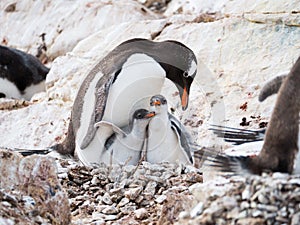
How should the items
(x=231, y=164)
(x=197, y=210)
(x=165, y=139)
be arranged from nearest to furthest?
(x=197, y=210)
(x=231, y=164)
(x=165, y=139)

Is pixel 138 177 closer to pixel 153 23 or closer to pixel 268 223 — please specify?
pixel 268 223

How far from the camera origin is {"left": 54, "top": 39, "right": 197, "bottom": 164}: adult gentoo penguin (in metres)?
3.43

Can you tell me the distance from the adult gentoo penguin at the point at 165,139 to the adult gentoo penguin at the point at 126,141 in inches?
1.5

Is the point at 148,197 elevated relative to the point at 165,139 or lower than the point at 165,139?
lower

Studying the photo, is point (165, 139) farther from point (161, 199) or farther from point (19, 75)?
point (19, 75)

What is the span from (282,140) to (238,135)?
468 mm

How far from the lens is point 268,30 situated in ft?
12.2

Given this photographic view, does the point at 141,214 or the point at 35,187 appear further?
the point at 141,214

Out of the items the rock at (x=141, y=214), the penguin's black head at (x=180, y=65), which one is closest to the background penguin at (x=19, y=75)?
the penguin's black head at (x=180, y=65)

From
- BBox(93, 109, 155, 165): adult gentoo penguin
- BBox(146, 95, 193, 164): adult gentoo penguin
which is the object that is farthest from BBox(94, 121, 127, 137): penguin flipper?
BBox(146, 95, 193, 164): adult gentoo penguin

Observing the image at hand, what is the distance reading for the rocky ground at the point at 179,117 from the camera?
2.53 m

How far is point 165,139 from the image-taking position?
11.1ft

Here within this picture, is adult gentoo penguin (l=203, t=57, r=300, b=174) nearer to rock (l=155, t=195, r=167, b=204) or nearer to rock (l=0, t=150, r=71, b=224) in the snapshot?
rock (l=155, t=195, r=167, b=204)

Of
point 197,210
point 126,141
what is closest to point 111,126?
point 126,141
